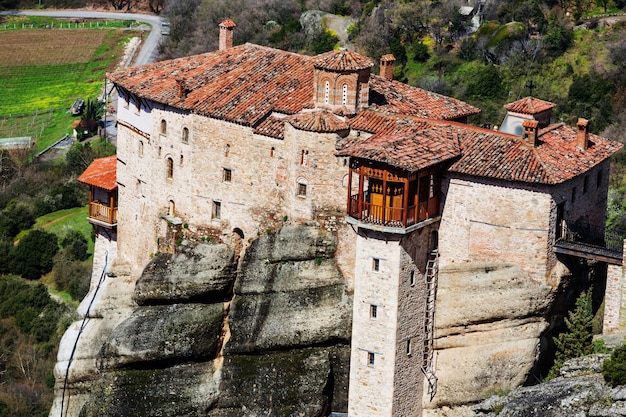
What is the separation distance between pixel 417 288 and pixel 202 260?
10179mm

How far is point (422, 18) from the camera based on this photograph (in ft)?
299

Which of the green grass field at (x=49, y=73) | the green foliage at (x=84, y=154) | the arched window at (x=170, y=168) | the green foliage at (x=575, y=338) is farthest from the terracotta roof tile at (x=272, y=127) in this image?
the green grass field at (x=49, y=73)

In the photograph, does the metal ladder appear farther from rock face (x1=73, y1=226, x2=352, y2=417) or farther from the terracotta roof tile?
the terracotta roof tile

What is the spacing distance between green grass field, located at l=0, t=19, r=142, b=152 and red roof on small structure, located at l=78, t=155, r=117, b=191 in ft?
130

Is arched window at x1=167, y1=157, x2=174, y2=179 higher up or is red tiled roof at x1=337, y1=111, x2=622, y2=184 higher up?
red tiled roof at x1=337, y1=111, x2=622, y2=184

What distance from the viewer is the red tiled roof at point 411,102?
53625 mm

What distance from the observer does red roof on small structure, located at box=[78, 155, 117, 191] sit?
6266cm

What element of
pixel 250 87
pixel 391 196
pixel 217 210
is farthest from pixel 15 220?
pixel 391 196

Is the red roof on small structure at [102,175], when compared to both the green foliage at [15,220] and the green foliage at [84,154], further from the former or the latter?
the green foliage at [84,154]

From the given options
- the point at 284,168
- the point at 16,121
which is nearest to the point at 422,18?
the point at 16,121

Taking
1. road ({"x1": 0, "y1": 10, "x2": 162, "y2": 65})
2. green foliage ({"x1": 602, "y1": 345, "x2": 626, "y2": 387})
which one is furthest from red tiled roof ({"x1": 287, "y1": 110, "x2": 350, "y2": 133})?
road ({"x1": 0, "y1": 10, "x2": 162, "y2": 65})

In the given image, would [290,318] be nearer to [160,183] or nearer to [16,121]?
[160,183]

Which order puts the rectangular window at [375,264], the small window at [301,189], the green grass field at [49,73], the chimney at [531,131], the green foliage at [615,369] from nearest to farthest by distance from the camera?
the green foliage at [615,369] → the rectangular window at [375,264] → the chimney at [531,131] → the small window at [301,189] → the green grass field at [49,73]

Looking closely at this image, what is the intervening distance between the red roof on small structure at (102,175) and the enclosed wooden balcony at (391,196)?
56.0 feet
